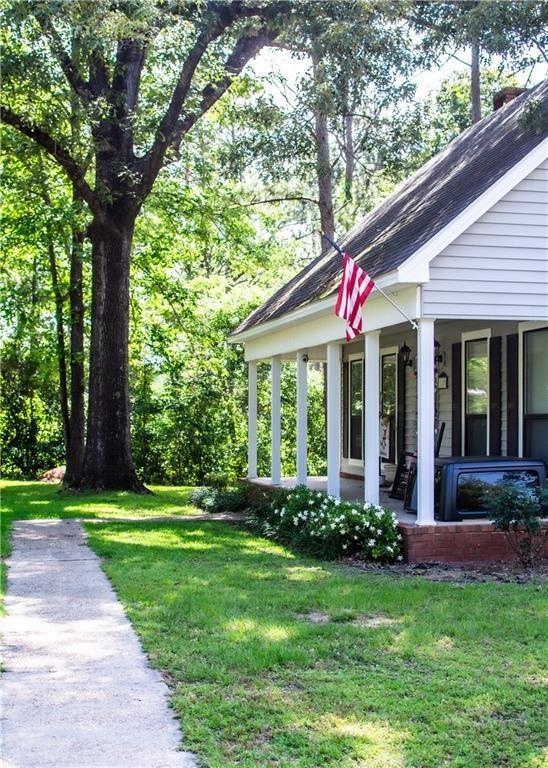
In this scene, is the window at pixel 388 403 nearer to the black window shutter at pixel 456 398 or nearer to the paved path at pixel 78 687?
the black window shutter at pixel 456 398

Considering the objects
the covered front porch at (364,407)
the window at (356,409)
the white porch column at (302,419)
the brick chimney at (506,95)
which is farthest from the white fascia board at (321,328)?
the brick chimney at (506,95)

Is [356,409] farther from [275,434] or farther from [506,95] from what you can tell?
[506,95]

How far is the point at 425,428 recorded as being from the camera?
1047cm

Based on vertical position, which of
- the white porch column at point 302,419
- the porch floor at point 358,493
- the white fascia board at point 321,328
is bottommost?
the porch floor at point 358,493

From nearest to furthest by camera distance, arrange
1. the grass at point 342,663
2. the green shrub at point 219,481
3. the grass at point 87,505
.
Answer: the grass at point 342,663, the grass at point 87,505, the green shrub at point 219,481

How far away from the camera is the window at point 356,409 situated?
1836 centimetres

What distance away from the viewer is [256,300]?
90.2ft

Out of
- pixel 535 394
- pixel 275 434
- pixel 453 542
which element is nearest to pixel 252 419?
pixel 275 434

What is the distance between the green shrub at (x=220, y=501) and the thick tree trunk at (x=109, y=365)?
5.58ft

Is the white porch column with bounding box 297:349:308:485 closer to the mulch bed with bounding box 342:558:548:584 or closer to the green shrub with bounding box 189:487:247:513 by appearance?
the green shrub with bounding box 189:487:247:513

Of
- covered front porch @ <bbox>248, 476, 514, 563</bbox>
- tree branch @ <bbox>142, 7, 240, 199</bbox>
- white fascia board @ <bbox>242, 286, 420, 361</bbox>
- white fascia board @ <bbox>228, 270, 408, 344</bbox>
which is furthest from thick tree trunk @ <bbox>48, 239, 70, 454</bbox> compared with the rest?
covered front porch @ <bbox>248, 476, 514, 563</bbox>

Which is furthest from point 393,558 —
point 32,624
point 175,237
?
point 175,237

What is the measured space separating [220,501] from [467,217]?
Answer: 814cm

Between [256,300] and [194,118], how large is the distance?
A: 9.49 metres
